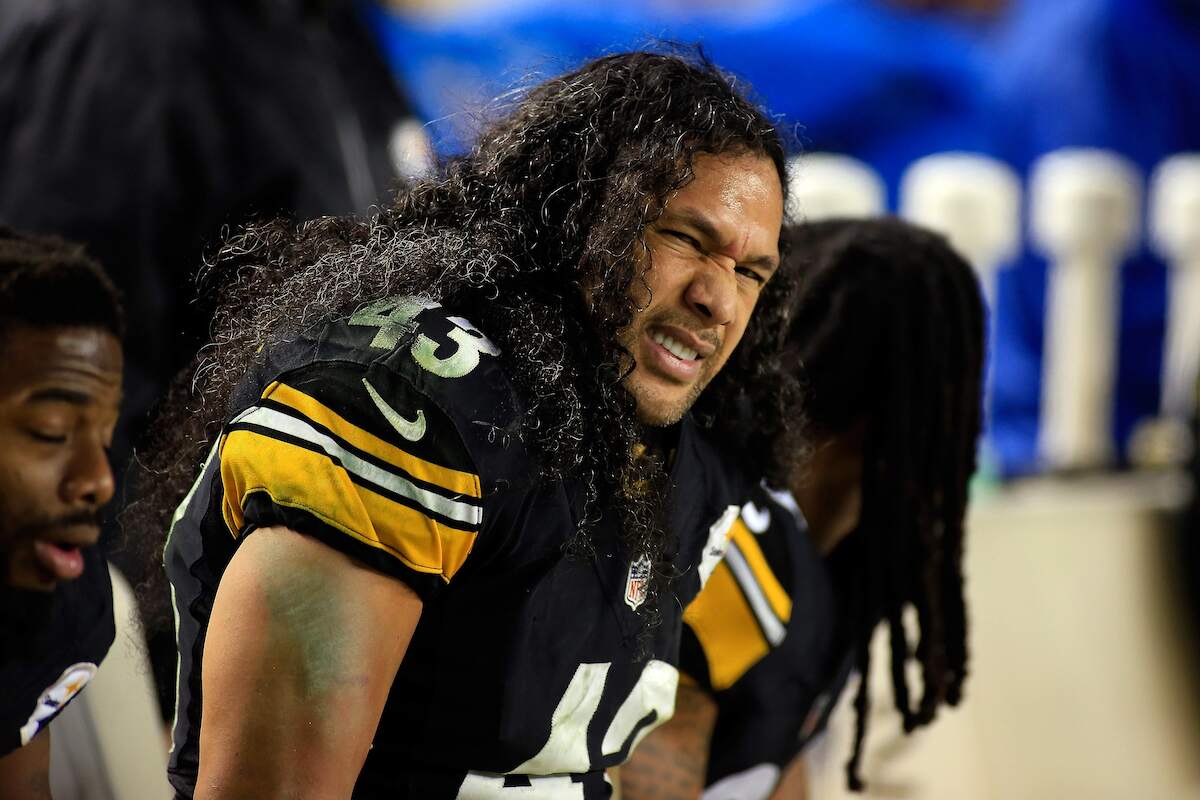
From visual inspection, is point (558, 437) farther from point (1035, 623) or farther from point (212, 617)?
point (1035, 623)

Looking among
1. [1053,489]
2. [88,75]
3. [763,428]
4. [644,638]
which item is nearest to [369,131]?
[88,75]

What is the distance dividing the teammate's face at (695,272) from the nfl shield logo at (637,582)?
0.09 m

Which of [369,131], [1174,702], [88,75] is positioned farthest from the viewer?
[369,131]

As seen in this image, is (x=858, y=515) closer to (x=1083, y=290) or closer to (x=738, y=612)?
(x=738, y=612)

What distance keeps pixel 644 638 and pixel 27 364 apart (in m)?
0.43

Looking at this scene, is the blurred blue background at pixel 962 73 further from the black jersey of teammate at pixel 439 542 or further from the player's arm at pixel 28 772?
the player's arm at pixel 28 772

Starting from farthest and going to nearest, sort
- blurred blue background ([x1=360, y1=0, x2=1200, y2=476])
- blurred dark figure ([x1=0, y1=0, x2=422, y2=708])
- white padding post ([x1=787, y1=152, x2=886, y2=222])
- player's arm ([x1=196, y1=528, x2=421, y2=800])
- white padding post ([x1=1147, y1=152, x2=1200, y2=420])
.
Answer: blurred blue background ([x1=360, y1=0, x2=1200, y2=476]) → white padding post ([x1=1147, y1=152, x2=1200, y2=420]) → white padding post ([x1=787, y1=152, x2=886, y2=222]) → blurred dark figure ([x1=0, y1=0, x2=422, y2=708]) → player's arm ([x1=196, y1=528, x2=421, y2=800])

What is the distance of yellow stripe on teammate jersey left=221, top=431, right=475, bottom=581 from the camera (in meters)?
0.69

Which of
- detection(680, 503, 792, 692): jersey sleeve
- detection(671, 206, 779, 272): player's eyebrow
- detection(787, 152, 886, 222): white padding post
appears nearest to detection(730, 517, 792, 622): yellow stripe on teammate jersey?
detection(680, 503, 792, 692): jersey sleeve

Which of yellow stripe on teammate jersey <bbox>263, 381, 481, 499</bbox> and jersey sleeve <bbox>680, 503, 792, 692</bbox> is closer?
yellow stripe on teammate jersey <bbox>263, 381, 481, 499</bbox>

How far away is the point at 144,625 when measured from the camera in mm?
875

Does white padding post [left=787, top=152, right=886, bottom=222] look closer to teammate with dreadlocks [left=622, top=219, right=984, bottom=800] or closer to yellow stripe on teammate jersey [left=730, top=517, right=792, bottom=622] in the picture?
teammate with dreadlocks [left=622, top=219, right=984, bottom=800]

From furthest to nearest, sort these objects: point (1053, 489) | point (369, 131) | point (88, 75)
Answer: point (369, 131), point (1053, 489), point (88, 75)

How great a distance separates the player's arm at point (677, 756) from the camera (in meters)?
1.15
